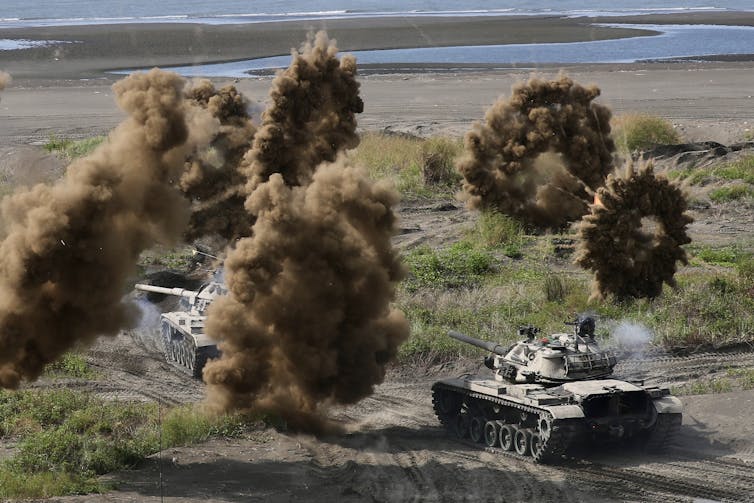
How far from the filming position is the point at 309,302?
2145 cm

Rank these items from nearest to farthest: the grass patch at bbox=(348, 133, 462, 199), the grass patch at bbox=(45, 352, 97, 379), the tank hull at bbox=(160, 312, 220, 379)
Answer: the grass patch at bbox=(45, 352, 97, 379), the tank hull at bbox=(160, 312, 220, 379), the grass patch at bbox=(348, 133, 462, 199)

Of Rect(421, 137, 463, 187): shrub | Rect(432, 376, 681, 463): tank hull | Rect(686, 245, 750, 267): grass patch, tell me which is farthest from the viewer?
Rect(421, 137, 463, 187): shrub

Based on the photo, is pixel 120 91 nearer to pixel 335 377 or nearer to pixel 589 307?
pixel 335 377

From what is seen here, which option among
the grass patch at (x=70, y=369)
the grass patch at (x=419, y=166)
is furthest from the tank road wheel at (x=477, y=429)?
the grass patch at (x=419, y=166)

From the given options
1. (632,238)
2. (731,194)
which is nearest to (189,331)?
(632,238)

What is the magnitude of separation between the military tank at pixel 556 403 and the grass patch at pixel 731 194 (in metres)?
17.5

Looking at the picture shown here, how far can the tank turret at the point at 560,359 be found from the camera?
21688mm

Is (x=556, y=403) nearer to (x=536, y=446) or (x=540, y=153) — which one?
(x=536, y=446)

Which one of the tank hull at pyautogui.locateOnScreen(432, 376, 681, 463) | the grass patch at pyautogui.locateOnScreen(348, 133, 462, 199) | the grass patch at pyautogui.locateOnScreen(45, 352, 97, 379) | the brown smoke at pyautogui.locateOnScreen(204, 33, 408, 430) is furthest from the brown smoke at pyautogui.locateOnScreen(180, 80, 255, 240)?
the tank hull at pyautogui.locateOnScreen(432, 376, 681, 463)

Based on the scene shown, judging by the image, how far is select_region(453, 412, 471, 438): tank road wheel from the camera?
894 inches

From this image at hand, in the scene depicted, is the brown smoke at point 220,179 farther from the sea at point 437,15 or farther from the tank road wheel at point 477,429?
the sea at point 437,15

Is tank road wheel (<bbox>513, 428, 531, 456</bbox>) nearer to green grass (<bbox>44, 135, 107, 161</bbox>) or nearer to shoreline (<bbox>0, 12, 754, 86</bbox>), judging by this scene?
green grass (<bbox>44, 135, 107, 161</bbox>)

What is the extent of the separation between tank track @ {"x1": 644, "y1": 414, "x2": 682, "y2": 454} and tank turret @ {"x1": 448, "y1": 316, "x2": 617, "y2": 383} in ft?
4.44

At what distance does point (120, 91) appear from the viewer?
21.7 meters
